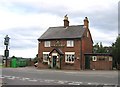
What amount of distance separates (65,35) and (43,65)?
7315mm

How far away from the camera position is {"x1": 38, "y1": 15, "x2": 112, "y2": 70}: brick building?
3120cm

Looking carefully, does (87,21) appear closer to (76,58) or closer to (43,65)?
(76,58)

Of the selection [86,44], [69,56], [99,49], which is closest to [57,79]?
[69,56]

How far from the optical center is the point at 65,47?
32469 mm

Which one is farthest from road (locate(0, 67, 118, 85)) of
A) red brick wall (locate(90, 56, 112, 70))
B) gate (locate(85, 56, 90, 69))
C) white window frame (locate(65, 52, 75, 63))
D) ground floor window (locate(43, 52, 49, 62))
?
ground floor window (locate(43, 52, 49, 62))

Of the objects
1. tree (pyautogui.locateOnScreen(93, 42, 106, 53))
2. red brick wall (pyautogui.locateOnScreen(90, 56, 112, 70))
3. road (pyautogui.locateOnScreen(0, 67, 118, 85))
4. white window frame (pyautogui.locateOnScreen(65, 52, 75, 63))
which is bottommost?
road (pyautogui.locateOnScreen(0, 67, 118, 85))

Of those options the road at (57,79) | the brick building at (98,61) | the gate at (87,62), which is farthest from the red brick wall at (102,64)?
the road at (57,79)

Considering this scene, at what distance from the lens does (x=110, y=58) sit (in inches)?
1200

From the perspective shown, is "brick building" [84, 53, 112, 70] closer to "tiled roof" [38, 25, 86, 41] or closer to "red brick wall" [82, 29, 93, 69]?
"red brick wall" [82, 29, 93, 69]

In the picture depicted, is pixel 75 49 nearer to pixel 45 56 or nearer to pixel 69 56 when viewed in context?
pixel 69 56

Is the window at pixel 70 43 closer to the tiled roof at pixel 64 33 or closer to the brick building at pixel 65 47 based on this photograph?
the brick building at pixel 65 47

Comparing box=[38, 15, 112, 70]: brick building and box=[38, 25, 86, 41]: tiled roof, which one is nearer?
box=[38, 15, 112, 70]: brick building

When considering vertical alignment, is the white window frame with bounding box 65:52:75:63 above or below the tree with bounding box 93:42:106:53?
below

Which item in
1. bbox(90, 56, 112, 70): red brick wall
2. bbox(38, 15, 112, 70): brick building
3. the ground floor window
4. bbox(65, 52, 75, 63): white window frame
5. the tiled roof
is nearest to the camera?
bbox(90, 56, 112, 70): red brick wall
